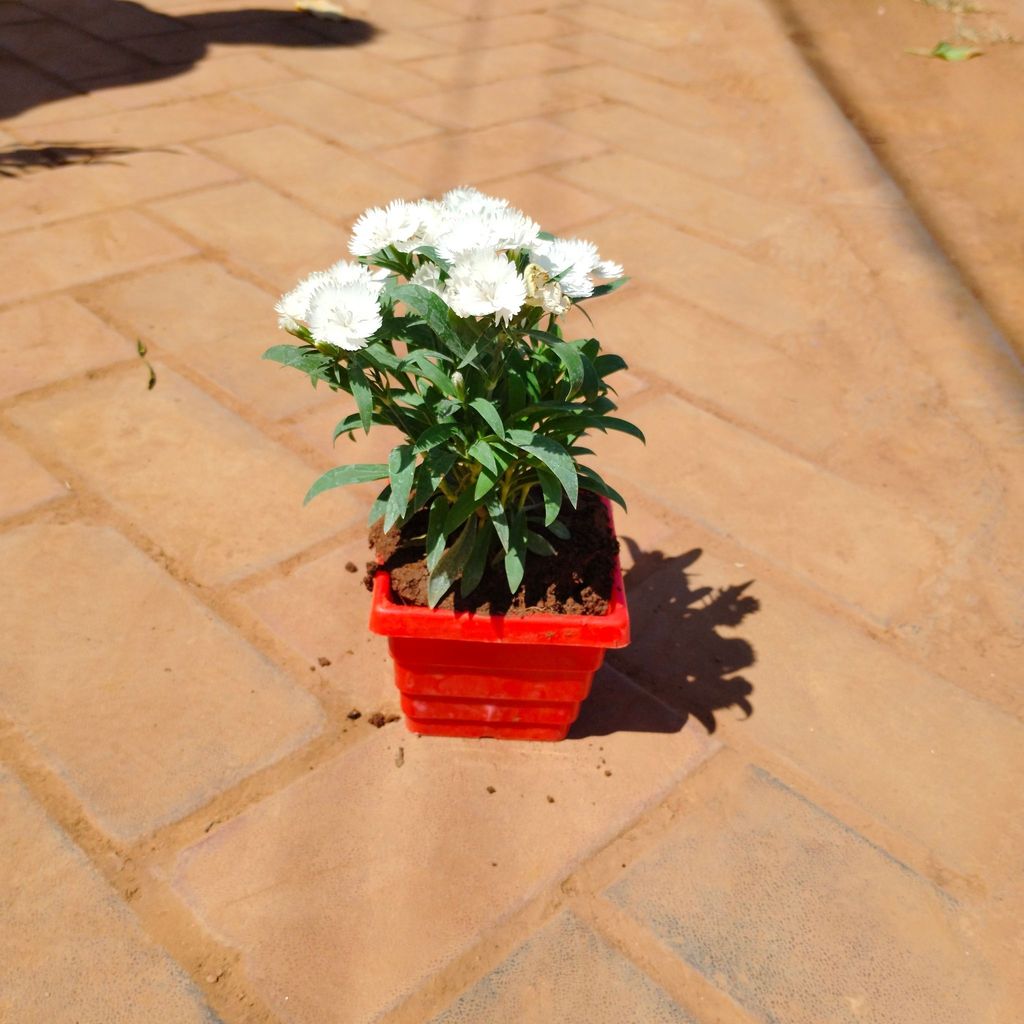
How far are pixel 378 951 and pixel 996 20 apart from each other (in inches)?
237

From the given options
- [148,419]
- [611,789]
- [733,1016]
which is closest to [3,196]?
[148,419]

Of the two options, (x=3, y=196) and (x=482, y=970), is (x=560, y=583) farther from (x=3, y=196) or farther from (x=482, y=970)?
(x=3, y=196)

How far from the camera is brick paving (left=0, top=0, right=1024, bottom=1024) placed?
4.87 ft

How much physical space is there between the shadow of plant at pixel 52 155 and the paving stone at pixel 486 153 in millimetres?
942

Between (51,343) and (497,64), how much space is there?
292cm

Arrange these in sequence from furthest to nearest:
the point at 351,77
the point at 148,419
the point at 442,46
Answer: the point at 442,46, the point at 351,77, the point at 148,419

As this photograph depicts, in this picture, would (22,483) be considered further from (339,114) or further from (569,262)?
(339,114)

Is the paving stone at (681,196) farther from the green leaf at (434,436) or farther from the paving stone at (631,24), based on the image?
the green leaf at (434,436)

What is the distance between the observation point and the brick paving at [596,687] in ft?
4.87

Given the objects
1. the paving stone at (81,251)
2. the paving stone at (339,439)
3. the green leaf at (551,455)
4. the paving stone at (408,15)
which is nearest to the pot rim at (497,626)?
the green leaf at (551,455)

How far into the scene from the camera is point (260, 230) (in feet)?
10.8

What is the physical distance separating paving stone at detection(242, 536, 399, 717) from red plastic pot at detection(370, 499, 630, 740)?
14 cm

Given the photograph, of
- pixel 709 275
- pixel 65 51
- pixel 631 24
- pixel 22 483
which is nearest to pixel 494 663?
pixel 22 483

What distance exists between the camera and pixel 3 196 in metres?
3.31
